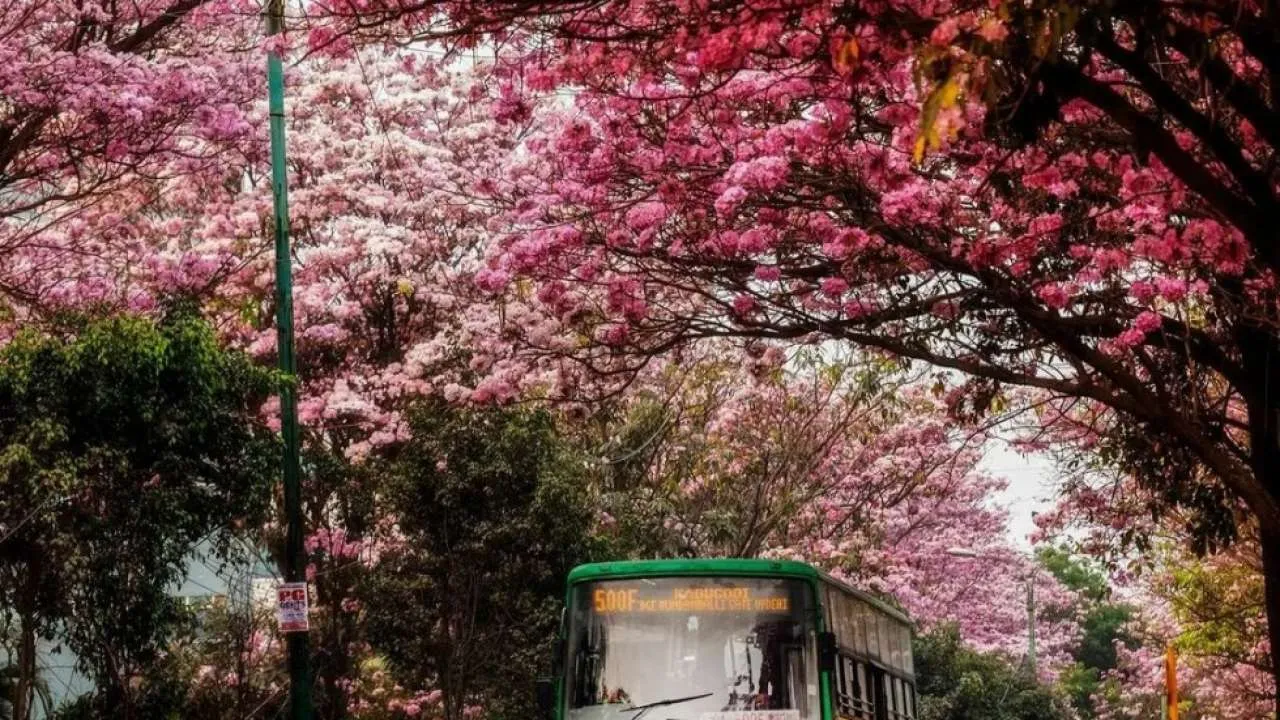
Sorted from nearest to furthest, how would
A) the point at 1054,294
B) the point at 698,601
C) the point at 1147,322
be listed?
the point at 1054,294
the point at 1147,322
the point at 698,601

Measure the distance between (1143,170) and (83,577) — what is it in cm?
925

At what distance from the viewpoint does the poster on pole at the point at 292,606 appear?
16531 millimetres

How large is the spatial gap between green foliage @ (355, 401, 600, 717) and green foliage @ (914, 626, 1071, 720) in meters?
20.8

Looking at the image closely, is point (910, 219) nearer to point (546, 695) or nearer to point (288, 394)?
point (546, 695)

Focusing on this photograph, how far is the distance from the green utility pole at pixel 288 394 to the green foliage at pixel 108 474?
872 millimetres

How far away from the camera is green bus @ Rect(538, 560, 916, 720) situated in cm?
1509

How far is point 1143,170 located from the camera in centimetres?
1133

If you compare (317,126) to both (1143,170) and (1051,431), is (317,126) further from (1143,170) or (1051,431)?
(1143,170)

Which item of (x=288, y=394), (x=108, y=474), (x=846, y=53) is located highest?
(x=288, y=394)

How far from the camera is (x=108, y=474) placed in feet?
51.4

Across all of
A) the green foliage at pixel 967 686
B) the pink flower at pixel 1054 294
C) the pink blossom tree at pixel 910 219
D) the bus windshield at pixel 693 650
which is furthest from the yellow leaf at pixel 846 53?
the green foliage at pixel 967 686

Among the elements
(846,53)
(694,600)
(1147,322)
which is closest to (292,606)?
(694,600)

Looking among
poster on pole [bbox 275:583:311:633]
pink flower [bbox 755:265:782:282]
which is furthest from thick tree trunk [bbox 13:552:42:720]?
pink flower [bbox 755:265:782:282]

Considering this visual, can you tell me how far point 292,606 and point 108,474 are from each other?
2092mm
